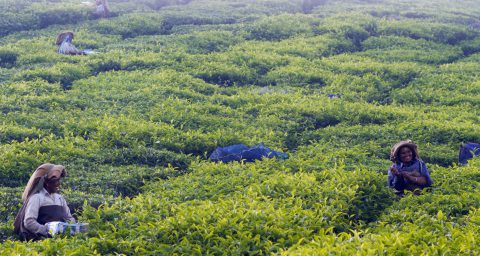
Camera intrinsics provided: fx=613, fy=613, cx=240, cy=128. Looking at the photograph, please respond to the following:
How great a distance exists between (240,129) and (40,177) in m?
7.04

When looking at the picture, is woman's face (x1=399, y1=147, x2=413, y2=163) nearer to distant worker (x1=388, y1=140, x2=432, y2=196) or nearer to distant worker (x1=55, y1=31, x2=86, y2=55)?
distant worker (x1=388, y1=140, x2=432, y2=196)

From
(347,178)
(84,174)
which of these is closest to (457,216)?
(347,178)

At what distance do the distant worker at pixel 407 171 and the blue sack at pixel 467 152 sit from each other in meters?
2.72

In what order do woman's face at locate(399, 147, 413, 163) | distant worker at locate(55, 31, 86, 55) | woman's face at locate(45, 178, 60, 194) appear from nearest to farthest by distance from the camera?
1. woman's face at locate(45, 178, 60, 194)
2. woman's face at locate(399, 147, 413, 163)
3. distant worker at locate(55, 31, 86, 55)

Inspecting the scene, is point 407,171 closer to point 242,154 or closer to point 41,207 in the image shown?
point 242,154

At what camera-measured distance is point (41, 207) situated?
9820 millimetres

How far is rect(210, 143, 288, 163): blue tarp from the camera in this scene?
13938 millimetres

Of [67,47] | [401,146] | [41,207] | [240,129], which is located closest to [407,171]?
[401,146]

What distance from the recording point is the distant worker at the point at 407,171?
37.7ft

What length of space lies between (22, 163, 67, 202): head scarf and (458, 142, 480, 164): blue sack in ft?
29.0

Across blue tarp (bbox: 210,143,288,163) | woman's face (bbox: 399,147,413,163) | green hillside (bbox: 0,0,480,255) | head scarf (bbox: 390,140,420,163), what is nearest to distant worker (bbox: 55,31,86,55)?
green hillside (bbox: 0,0,480,255)

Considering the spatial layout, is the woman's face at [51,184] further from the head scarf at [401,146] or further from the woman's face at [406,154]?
the woman's face at [406,154]

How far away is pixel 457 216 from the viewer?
10273 millimetres

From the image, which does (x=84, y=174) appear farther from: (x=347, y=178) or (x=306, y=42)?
(x=306, y=42)
